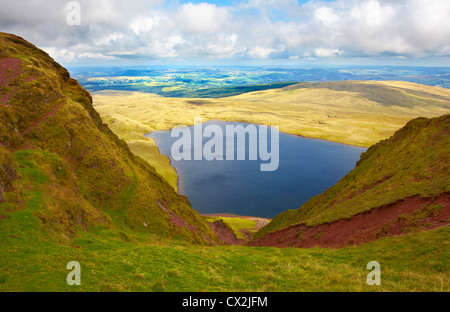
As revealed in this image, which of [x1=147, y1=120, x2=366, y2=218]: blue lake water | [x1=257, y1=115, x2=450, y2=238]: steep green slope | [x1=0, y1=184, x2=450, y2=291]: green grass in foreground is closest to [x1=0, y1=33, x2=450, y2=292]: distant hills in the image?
[x1=0, y1=184, x2=450, y2=291]: green grass in foreground

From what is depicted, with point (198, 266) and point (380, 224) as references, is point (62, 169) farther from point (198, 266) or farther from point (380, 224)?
point (380, 224)

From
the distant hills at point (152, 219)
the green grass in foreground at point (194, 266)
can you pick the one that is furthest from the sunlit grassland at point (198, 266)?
the distant hills at point (152, 219)

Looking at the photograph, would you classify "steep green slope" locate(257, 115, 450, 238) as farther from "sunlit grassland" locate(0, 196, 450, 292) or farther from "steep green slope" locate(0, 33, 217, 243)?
"steep green slope" locate(0, 33, 217, 243)

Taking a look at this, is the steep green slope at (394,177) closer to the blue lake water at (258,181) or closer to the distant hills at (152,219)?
the distant hills at (152,219)

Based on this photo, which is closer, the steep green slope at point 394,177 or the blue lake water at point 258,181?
the steep green slope at point 394,177
